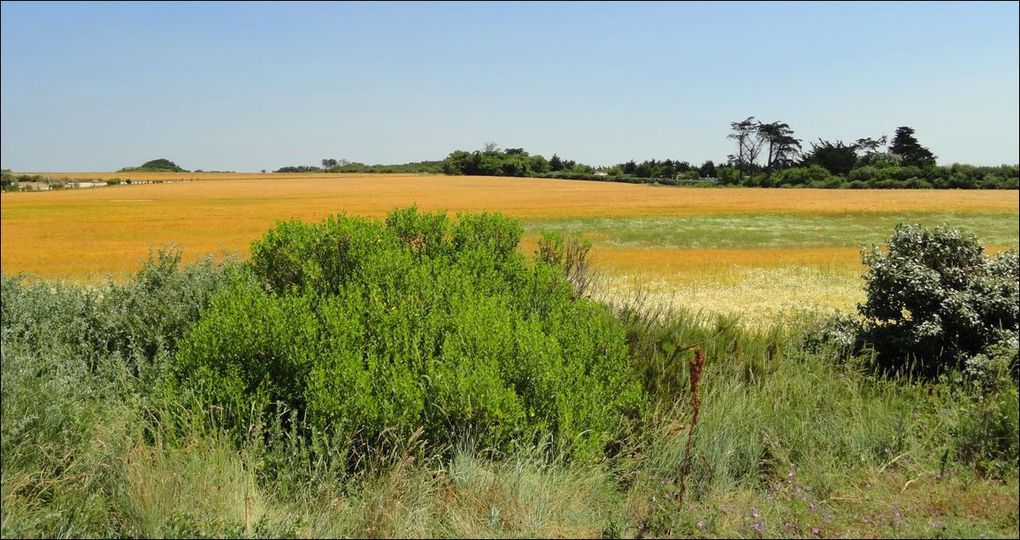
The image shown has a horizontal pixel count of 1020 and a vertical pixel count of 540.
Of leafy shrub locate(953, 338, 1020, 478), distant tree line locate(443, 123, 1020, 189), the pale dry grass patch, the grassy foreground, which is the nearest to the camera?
the grassy foreground

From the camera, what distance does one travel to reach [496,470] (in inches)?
177

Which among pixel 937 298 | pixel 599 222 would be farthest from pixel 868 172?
pixel 937 298

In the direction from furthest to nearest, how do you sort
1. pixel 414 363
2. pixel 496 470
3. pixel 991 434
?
pixel 414 363
pixel 991 434
pixel 496 470

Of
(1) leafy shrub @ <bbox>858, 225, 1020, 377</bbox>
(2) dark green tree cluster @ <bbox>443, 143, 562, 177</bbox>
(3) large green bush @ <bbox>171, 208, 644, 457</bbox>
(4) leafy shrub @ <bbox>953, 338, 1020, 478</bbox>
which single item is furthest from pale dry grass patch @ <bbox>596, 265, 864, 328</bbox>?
(2) dark green tree cluster @ <bbox>443, 143, 562, 177</bbox>

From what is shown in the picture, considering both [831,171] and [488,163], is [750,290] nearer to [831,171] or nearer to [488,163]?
[488,163]

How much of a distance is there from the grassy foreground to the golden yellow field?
11.2 feet

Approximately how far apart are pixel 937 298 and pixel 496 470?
5167 millimetres

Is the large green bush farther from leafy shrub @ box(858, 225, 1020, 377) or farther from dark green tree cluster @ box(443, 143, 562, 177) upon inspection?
dark green tree cluster @ box(443, 143, 562, 177)

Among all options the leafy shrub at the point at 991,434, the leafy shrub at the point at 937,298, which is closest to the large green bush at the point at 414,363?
the leafy shrub at the point at 991,434

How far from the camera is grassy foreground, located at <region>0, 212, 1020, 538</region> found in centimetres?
374

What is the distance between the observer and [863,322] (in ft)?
26.3

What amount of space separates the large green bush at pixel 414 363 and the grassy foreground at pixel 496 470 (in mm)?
183

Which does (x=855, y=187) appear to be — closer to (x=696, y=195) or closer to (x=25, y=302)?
(x=696, y=195)

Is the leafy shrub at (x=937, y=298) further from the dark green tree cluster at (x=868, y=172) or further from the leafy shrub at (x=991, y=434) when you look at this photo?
the dark green tree cluster at (x=868, y=172)
